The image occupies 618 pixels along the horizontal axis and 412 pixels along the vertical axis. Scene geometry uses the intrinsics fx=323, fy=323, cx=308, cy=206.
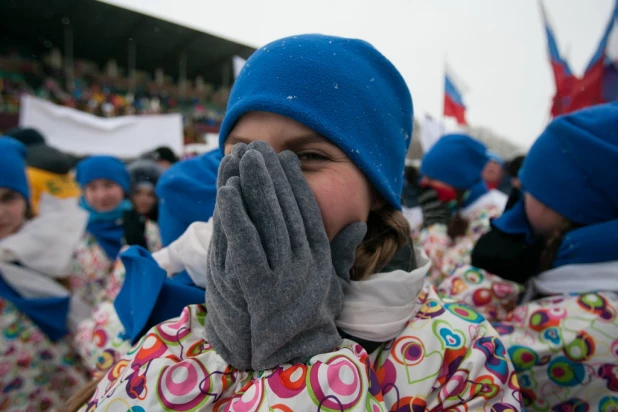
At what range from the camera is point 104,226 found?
7.50 ft

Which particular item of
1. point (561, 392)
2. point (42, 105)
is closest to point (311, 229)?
point (561, 392)

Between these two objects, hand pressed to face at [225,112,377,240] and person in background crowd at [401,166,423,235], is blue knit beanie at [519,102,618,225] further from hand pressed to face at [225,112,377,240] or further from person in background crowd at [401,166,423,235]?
hand pressed to face at [225,112,377,240]

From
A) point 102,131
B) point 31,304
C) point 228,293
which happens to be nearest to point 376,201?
point 228,293

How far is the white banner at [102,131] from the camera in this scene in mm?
5270

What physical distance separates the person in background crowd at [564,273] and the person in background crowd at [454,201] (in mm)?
836

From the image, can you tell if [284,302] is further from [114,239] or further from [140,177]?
[140,177]

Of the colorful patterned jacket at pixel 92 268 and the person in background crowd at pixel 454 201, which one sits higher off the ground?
the person in background crowd at pixel 454 201

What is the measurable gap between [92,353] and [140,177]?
193cm

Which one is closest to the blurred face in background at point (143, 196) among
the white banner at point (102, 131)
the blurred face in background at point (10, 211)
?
the blurred face in background at point (10, 211)

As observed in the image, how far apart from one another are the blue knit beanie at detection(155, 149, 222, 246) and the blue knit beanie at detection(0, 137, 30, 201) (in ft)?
3.18

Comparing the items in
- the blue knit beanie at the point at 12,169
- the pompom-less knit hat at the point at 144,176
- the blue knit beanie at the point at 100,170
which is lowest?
the pompom-less knit hat at the point at 144,176

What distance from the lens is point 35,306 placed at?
1.51m

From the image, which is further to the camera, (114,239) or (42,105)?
(42,105)

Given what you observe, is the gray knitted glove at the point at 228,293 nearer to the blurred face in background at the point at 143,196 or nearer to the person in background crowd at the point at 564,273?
the person in background crowd at the point at 564,273
